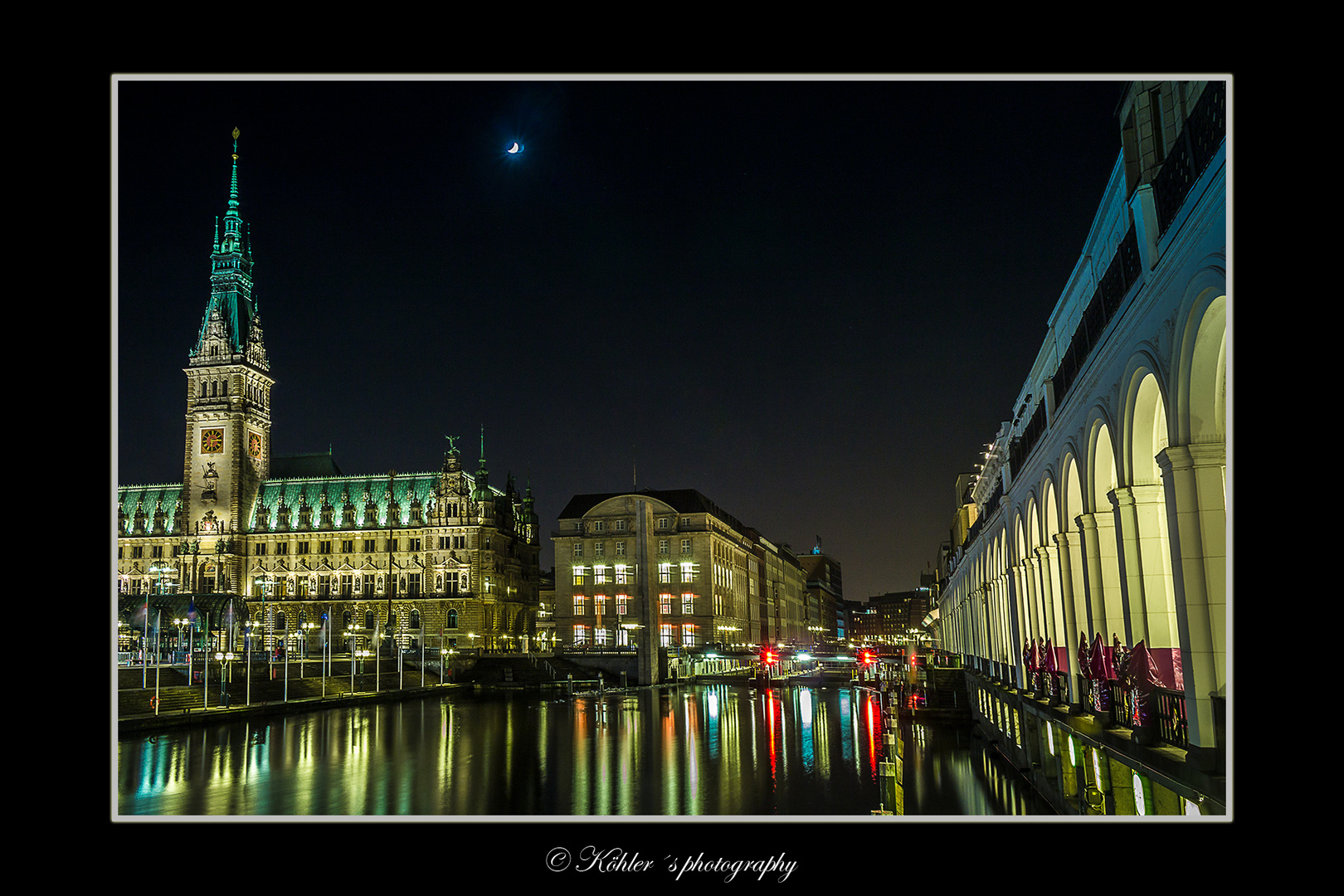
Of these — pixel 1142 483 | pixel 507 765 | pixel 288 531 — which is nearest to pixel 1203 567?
pixel 1142 483

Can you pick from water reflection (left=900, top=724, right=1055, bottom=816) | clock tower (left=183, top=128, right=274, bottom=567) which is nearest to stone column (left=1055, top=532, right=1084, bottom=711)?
water reflection (left=900, top=724, right=1055, bottom=816)

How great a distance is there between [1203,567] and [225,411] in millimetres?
134937

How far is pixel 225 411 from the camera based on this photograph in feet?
428

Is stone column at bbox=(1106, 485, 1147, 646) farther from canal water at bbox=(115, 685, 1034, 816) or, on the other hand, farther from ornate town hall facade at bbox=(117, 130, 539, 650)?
ornate town hall facade at bbox=(117, 130, 539, 650)

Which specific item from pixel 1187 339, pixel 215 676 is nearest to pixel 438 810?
pixel 1187 339

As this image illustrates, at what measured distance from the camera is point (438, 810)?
29266 millimetres

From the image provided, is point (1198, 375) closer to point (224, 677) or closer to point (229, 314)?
point (224, 677)

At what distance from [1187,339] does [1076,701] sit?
1295cm

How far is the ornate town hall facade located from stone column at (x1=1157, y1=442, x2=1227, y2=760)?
4757 inches

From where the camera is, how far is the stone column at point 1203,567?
13000 millimetres

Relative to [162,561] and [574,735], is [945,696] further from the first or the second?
[162,561]
